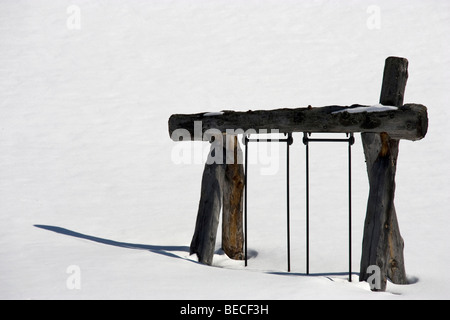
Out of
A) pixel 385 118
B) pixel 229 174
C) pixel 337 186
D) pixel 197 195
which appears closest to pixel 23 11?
pixel 197 195

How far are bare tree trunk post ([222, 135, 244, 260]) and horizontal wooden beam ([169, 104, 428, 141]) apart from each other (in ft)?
1.51

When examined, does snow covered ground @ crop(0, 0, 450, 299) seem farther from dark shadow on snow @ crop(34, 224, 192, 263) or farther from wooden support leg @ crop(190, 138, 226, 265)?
wooden support leg @ crop(190, 138, 226, 265)

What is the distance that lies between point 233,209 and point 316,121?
144 cm

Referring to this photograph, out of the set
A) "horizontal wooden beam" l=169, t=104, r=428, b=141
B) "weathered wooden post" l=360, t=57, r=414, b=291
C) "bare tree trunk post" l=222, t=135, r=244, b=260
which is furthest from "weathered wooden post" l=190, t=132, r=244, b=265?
"weathered wooden post" l=360, t=57, r=414, b=291

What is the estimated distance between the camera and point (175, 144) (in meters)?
10.8

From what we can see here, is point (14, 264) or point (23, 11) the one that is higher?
point (23, 11)

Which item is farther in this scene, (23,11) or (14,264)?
(23,11)

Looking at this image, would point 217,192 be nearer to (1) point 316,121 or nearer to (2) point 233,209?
(2) point 233,209

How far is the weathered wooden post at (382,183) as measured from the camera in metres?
4.50

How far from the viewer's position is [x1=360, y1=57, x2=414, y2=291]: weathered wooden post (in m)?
4.50

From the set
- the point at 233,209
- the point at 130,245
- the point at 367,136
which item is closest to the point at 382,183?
the point at 367,136

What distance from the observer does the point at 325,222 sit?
711 centimetres
